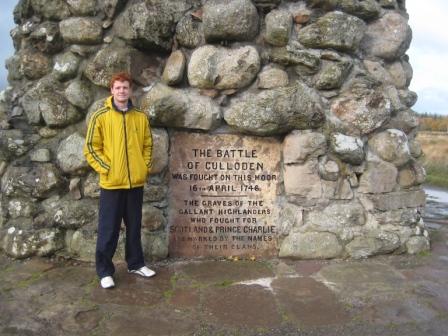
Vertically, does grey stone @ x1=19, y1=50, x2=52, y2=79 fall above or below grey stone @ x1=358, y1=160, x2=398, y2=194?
above

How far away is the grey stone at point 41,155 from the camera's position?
4141 millimetres

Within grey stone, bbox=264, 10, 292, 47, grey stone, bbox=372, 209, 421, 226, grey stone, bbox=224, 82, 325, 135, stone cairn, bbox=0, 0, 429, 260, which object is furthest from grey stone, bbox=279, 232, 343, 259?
grey stone, bbox=264, 10, 292, 47

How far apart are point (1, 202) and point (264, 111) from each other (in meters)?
2.64

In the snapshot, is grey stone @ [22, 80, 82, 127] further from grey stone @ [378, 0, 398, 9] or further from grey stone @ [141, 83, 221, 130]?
grey stone @ [378, 0, 398, 9]

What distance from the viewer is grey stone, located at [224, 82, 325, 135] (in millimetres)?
3957

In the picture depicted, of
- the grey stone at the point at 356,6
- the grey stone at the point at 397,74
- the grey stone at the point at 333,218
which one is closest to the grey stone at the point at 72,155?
the grey stone at the point at 333,218

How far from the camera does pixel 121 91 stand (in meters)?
3.41

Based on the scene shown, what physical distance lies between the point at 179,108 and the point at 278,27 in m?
1.15

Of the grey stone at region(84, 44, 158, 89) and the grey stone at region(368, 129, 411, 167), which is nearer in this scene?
the grey stone at region(84, 44, 158, 89)

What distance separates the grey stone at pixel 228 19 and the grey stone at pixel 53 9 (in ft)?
4.40

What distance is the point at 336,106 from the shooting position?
4.16m

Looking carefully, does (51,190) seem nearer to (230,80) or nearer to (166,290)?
(166,290)

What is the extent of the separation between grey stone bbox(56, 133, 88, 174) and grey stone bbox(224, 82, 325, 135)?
1.36 meters

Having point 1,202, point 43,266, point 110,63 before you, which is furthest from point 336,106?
point 1,202
